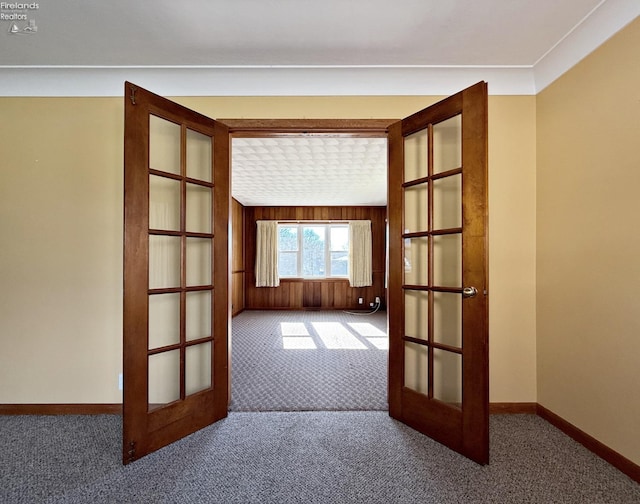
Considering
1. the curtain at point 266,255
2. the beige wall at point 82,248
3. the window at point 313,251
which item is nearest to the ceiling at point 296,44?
the beige wall at point 82,248

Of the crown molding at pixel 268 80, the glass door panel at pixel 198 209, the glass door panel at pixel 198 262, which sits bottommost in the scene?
the glass door panel at pixel 198 262

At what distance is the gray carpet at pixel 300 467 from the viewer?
1.42m

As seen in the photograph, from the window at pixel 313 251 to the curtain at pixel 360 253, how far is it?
0.23 meters

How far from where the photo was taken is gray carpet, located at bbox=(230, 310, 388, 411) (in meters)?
2.40

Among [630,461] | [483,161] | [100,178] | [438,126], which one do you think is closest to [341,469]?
[630,461]

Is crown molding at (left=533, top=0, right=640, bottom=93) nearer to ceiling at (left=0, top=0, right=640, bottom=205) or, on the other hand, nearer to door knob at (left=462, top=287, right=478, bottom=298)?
ceiling at (left=0, top=0, right=640, bottom=205)

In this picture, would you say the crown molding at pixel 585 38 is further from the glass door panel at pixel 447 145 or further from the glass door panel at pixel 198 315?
the glass door panel at pixel 198 315

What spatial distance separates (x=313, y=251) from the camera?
23.3 feet

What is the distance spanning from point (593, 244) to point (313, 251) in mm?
5676

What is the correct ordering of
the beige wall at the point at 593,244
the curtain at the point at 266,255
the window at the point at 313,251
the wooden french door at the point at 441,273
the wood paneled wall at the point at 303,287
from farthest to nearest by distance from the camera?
the window at the point at 313,251 < the wood paneled wall at the point at 303,287 < the curtain at the point at 266,255 < the wooden french door at the point at 441,273 < the beige wall at the point at 593,244

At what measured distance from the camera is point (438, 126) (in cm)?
191

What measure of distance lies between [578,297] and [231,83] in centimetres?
282

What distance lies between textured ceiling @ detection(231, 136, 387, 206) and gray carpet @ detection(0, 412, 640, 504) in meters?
2.25

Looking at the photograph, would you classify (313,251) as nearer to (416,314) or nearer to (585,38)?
(416,314)
